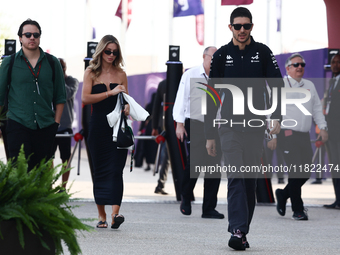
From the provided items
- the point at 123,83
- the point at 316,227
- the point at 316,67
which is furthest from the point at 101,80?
the point at 316,67

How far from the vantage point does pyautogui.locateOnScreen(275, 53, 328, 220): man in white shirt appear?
7.81 m

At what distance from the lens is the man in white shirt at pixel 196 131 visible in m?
7.77

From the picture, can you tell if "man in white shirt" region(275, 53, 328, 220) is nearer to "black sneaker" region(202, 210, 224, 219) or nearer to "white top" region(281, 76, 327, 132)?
"white top" region(281, 76, 327, 132)

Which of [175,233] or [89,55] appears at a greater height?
[89,55]

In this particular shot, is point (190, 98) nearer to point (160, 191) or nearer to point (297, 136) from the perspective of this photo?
point (297, 136)

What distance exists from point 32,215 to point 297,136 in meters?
4.90

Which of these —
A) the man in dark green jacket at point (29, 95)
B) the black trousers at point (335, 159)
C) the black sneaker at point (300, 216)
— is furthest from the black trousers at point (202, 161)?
the man in dark green jacket at point (29, 95)

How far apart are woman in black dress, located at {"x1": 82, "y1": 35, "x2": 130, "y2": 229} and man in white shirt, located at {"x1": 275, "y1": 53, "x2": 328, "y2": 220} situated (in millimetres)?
2181

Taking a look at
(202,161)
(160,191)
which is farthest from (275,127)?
(160,191)

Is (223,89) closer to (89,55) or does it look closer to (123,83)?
(123,83)

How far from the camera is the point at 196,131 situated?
781 cm

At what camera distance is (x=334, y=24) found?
36.0 feet

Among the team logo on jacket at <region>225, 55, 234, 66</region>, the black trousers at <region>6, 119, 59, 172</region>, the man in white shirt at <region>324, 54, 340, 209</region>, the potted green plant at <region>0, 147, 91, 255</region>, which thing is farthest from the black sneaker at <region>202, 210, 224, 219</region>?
the potted green plant at <region>0, 147, 91, 255</region>

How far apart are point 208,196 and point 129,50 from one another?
18585mm
